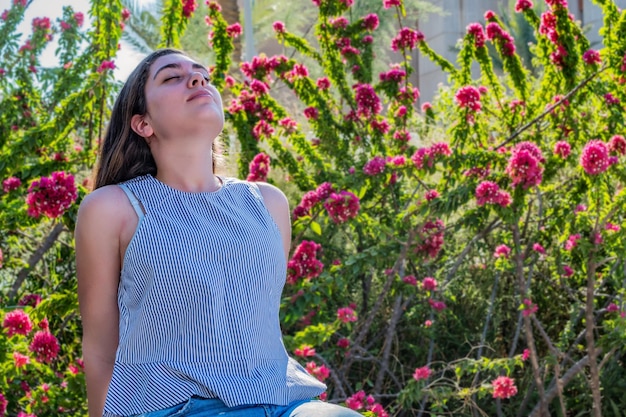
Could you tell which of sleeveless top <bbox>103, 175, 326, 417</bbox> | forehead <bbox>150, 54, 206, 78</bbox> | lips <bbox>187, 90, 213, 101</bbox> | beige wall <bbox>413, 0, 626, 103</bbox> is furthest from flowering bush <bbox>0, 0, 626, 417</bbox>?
beige wall <bbox>413, 0, 626, 103</bbox>

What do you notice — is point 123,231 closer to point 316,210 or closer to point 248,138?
point 316,210

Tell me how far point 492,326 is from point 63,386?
8.45 ft

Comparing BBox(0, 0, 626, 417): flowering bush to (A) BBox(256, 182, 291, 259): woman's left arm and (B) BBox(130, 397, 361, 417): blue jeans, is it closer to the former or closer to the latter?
(A) BBox(256, 182, 291, 259): woman's left arm

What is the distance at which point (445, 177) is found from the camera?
162 inches

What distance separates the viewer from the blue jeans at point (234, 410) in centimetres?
179

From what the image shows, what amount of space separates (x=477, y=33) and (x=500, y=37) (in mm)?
135

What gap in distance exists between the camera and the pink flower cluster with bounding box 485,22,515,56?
15.2ft

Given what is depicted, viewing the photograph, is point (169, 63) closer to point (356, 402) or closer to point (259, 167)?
point (356, 402)

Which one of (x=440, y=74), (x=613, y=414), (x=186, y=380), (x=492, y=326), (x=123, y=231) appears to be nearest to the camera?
(x=186, y=380)

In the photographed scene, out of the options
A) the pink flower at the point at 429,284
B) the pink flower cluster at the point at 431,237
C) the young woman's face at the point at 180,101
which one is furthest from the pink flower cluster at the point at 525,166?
the young woman's face at the point at 180,101

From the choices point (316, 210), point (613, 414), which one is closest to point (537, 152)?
point (316, 210)

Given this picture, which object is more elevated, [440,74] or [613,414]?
[440,74]

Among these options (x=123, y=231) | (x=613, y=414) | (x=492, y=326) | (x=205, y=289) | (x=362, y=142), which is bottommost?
(x=613, y=414)

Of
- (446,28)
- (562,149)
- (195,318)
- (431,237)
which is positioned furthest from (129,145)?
(446,28)
